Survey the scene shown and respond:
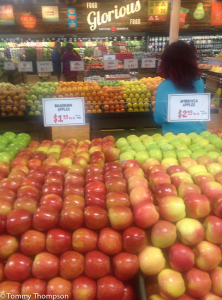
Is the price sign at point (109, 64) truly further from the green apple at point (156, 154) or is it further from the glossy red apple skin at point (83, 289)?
the glossy red apple skin at point (83, 289)

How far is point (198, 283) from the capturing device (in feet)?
3.36

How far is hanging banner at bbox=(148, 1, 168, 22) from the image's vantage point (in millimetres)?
8078

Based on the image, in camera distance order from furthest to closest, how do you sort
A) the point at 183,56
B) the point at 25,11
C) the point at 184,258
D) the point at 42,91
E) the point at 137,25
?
the point at 137,25 → the point at 25,11 → the point at 42,91 → the point at 183,56 → the point at 184,258

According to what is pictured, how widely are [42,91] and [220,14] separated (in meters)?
7.88

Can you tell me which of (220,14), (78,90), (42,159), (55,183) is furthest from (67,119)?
(220,14)

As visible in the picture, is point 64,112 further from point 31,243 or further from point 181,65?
point 181,65

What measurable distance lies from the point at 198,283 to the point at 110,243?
0.40m

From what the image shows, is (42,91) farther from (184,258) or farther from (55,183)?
(184,258)

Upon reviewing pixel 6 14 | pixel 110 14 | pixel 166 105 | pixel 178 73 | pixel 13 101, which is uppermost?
pixel 110 14

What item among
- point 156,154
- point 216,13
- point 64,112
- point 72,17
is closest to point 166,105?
point 156,154

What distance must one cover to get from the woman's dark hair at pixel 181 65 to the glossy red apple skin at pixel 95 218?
1.76 meters

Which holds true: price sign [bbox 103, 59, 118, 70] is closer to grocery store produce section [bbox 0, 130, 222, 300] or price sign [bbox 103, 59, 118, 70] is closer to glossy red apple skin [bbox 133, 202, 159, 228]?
grocery store produce section [bbox 0, 130, 222, 300]

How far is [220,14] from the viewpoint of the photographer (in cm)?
877

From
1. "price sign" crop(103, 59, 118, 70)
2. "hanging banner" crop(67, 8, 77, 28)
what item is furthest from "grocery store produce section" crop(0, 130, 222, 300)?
"hanging banner" crop(67, 8, 77, 28)
